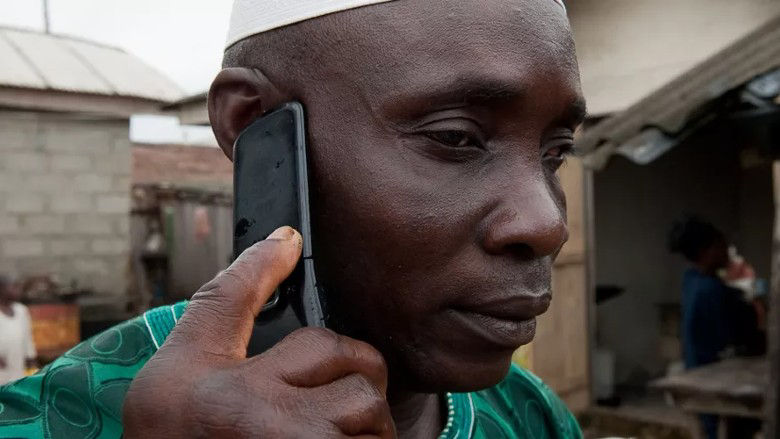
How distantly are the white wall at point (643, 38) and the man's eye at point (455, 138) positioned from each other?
5673 millimetres

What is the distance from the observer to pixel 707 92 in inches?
169

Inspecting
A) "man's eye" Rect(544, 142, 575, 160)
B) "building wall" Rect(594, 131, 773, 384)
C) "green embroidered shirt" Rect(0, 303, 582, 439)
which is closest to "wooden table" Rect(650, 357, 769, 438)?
"green embroidered shirt" Rect(0, 303, 582, 439)

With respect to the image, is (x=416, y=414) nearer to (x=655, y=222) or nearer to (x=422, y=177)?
(x=422, y=177)

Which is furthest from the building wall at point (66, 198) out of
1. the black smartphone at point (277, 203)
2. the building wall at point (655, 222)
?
the black smartphone at point (277, 203)

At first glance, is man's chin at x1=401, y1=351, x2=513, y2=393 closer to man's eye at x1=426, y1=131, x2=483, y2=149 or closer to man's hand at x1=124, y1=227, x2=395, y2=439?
man's hand at x1=124, y1=227, x2=395, y2=439

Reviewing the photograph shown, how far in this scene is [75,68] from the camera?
9.06 metres

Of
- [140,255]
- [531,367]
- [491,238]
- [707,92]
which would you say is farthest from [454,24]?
[140,255]

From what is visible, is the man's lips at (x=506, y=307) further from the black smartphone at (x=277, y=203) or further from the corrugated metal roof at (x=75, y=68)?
the corrugated metal roof at (x=75, y=68)

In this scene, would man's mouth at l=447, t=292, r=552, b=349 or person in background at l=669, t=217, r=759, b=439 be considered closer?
man's mouth at l=447, t=292, r=552, b=349

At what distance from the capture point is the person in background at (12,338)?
6.30 m

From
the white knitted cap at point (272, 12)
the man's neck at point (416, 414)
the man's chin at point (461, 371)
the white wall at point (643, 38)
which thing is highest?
the white wall at point (643, 38)

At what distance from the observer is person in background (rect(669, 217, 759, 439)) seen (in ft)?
18.0

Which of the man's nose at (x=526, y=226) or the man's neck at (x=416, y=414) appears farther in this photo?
the man's neck at (x=416, y=414)

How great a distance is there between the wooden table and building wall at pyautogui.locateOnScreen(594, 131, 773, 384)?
448 cm
